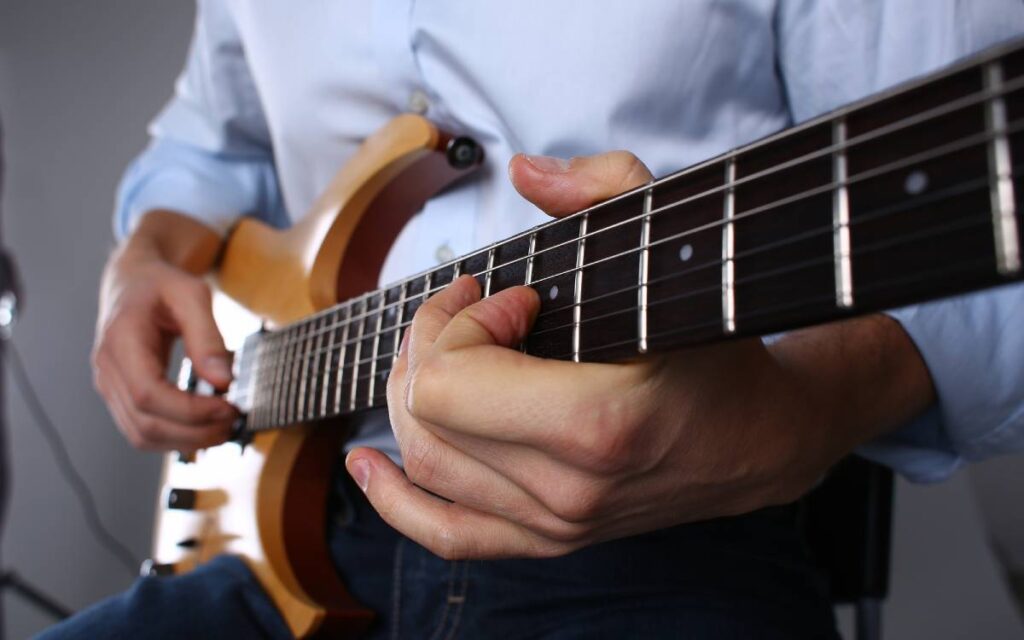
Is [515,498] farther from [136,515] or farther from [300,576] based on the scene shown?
[136,515]

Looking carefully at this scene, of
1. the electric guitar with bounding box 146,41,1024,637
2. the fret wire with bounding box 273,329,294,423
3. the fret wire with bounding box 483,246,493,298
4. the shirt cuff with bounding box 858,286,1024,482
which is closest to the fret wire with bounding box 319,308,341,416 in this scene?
the electric guitar with bounding box 146,41,1024,637

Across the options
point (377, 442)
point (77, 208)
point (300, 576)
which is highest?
point (77, 208)

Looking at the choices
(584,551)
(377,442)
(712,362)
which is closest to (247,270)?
(377,442)

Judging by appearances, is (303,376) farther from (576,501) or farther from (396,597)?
(576,501)

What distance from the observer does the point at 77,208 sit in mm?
1721

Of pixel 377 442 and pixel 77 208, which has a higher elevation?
pixel 77 208

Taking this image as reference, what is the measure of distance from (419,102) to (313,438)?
1.12 feet

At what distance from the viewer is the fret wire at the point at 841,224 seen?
0.28 meters

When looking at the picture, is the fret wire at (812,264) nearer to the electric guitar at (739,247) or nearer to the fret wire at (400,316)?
the electric guitar at (739,247)

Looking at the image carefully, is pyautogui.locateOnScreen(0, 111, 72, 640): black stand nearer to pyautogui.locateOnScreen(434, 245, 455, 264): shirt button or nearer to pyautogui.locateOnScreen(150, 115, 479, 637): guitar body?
pyautogui.locateOnScreen(150, 115, 479, 637): guitar body

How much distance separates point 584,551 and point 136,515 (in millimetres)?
1505

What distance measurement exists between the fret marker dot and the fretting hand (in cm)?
12

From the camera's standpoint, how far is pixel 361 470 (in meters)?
0.47

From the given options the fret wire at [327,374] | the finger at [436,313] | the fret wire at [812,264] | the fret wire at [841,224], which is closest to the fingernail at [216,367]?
the fret wire at [327,374]
